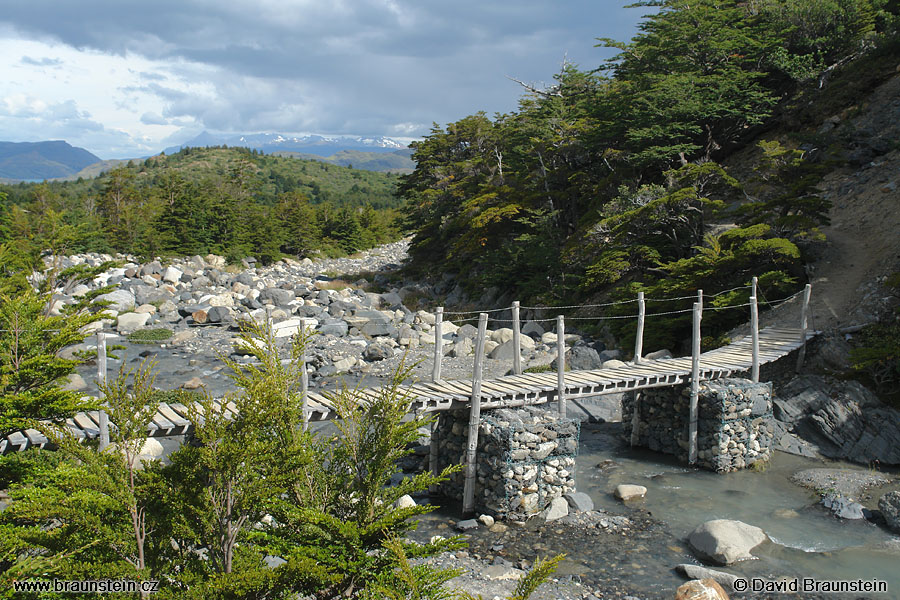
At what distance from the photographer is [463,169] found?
36.8 m

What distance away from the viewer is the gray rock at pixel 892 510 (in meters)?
9.60

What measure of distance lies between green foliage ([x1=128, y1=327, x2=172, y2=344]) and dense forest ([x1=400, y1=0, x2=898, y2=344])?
46.9 ft

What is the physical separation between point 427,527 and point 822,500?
23.3ft

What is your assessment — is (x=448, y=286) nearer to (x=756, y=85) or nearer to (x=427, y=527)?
(x=756, y=85)

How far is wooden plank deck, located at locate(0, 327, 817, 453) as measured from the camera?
882 cm

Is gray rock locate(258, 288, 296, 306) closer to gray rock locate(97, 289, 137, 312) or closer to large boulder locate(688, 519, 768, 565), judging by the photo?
gray rock locate(97, 289, 137, 312)

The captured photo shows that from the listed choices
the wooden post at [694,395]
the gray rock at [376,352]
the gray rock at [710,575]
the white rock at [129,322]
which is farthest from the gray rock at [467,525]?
the white rock at [129,322]

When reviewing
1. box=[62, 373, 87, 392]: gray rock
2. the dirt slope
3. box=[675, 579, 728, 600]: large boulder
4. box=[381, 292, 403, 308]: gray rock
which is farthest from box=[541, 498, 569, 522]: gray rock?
box=[381, 292, 403, 308]: gray rock

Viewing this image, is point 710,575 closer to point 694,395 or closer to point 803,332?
point 694,395

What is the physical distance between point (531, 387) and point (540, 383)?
351 millimetres

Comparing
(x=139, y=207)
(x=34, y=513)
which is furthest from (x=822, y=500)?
(x=139, y=207)

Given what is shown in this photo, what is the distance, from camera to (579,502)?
35.0 ft

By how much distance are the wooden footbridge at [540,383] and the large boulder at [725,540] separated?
3.18 m

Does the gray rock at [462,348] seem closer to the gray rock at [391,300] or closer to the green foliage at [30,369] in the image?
the gray rock at [391,300]
